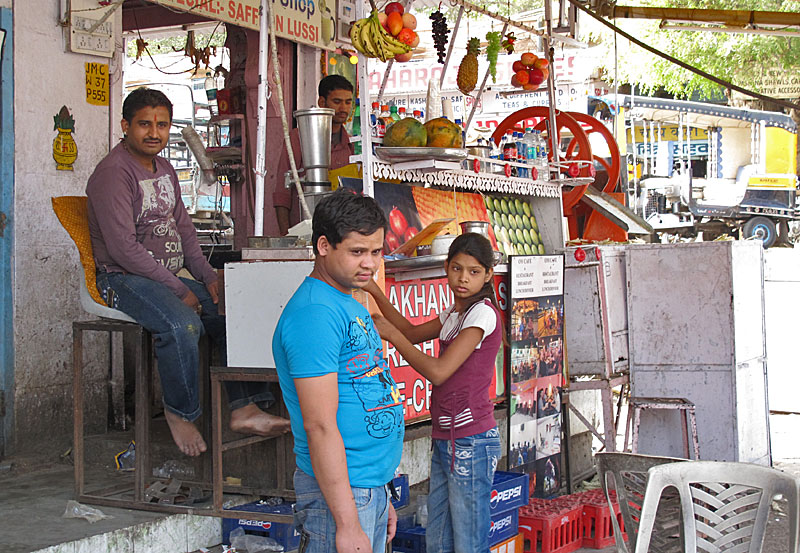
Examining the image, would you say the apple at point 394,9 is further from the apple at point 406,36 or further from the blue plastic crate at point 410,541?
the blue plastic crate at point 410,541

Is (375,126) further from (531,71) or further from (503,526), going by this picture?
(531,71)

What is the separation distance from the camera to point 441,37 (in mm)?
6016

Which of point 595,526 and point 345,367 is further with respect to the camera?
point 595,526

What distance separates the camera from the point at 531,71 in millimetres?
6930

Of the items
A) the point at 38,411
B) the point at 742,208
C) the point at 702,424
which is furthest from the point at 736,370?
the point at 742,208

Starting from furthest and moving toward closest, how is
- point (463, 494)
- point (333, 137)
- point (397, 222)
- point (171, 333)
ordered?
point (333, 137) < point (397, 222) < point (171, 333) < point (463, 494)

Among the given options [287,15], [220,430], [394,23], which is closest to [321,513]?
[220,430]

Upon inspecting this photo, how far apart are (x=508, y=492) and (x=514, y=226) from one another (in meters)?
2.75

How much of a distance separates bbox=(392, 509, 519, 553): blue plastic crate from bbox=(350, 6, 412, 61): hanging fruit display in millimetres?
2383

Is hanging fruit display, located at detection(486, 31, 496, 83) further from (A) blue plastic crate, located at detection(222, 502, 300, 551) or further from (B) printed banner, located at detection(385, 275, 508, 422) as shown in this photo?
(A) blue plastic crate, located at detection(222, 502, 300, 551)

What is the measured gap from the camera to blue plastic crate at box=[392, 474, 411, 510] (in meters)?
4.53

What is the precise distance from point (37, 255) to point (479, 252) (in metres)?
2.76

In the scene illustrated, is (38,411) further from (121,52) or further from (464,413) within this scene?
(464,413)

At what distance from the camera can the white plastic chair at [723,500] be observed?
8.72 ft
